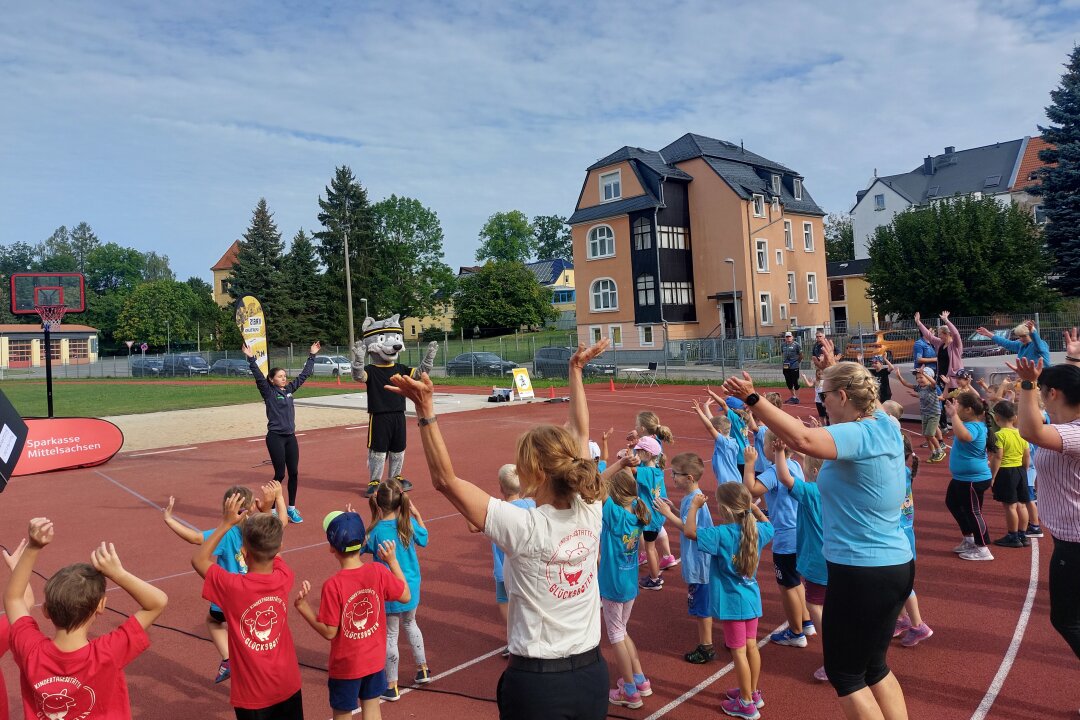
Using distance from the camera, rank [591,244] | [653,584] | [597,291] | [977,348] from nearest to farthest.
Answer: [653,584] < [977,348] < [591,244] < [597,291]

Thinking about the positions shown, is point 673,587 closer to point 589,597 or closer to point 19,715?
point 589,597

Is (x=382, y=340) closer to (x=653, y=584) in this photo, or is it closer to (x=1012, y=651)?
(x=653, y=584)

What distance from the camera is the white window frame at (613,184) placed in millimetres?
46594

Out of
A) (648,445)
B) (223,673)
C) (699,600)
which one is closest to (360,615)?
(223,673)

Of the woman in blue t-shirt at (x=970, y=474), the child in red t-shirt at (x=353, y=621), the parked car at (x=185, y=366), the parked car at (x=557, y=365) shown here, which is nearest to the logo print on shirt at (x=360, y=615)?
the child in red t-shirt at (x=353, y=621)

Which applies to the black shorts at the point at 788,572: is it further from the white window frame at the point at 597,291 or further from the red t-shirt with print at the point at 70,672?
the white window frame at the point at 597,291

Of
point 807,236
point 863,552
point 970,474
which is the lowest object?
point 970,474

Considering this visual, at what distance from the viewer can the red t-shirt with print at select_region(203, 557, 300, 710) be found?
11.5 feet

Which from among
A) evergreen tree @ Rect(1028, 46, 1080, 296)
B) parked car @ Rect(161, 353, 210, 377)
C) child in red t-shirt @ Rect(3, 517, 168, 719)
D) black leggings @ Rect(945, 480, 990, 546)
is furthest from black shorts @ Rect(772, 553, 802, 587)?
parked car @ Rect(161, 353, 210, 377)

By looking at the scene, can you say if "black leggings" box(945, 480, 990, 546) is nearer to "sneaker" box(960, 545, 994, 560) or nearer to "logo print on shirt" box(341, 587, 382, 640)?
"sneaker" box(960, 545, 994, 560)

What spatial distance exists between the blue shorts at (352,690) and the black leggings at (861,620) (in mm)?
2354

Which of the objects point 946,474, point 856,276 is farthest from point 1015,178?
point 946,474

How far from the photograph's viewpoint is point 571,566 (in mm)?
2691

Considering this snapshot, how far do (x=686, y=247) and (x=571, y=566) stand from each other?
45.5m
